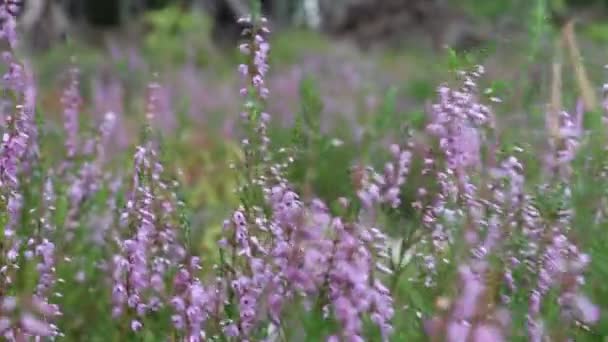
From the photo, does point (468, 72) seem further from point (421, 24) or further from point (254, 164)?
point (421, 24)

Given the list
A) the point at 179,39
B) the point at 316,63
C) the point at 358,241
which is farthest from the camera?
the point at 179,39

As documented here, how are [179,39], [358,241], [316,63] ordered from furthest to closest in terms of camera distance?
[179,39]
[316,63]
[358,241]

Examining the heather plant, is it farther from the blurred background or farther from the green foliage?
the green foliage

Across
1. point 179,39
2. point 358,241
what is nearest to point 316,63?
point 179,39

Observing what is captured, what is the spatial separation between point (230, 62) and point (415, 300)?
12782 millimetres

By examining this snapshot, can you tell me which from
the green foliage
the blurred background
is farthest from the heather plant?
the green foliage

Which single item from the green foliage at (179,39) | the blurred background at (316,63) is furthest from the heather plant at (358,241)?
the green foliage at (179,39)

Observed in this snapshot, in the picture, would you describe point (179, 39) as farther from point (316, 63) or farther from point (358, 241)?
point (358, 241)

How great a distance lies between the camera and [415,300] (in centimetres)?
270

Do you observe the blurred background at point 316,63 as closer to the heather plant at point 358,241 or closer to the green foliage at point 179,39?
the green foliage at point 179,39

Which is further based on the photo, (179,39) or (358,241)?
(179,39)

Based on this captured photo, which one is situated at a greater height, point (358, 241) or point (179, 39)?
point (179, 39)

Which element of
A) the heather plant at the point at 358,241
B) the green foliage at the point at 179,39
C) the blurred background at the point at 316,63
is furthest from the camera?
the green foliage at the point at 179,39

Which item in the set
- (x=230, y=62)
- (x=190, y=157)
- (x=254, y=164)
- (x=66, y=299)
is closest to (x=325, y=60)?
(x=230, y=62)
